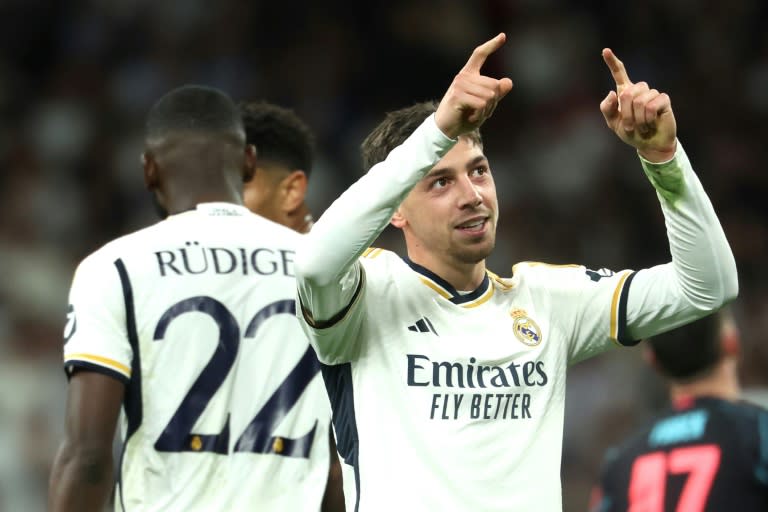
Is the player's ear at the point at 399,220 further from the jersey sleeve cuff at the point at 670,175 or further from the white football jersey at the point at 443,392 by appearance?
the jersey sleeve cuff at the point at 670,175

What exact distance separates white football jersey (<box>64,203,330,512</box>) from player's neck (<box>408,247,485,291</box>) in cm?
67

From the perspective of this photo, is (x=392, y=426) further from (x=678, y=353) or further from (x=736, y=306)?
(x=736, y=306)

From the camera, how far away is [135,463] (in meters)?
4.09

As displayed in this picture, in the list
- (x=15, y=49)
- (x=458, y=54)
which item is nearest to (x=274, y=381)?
(x=458, y=54)

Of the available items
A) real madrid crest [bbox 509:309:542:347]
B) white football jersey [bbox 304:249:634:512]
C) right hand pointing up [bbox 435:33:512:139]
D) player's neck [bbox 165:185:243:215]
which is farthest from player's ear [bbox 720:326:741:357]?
right hand pointing up [bbox 435:33:512:139]

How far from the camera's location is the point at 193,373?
412 centimetres

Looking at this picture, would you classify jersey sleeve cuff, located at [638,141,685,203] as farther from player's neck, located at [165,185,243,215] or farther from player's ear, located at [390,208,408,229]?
player's neck, located at [165,185,243,215]

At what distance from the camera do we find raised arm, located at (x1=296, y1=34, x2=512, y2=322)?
11.0 ft

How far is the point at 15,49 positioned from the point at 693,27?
584cm

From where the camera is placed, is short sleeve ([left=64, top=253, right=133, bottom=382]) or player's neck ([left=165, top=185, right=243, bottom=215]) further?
player's neck ([left=165, top=185, right=243, bottom=215])

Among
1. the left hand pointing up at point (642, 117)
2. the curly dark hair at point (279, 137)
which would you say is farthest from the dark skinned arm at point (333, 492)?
the left hand pointing up at point (642, 117)

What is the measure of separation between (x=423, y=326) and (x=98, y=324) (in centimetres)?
101

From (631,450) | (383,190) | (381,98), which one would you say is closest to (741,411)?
(631,450)

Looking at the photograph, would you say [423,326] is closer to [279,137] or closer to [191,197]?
[191,197]
